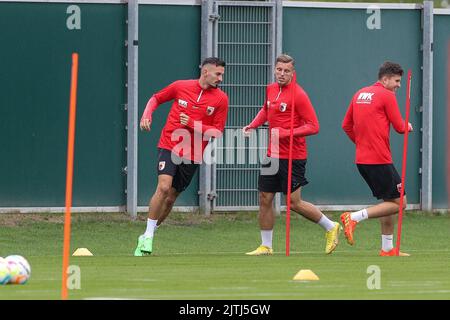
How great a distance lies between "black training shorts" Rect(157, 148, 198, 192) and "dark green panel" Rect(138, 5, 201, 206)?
458cm

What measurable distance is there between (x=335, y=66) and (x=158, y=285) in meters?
10.9

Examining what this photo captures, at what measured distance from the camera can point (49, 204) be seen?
2092 cm

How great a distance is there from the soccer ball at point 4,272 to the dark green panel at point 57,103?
8.97m

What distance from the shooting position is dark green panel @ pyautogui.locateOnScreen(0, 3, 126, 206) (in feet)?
67.6

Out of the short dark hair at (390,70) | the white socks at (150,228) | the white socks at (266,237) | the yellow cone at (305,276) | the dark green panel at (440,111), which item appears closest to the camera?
the yellow cone at (305,276)

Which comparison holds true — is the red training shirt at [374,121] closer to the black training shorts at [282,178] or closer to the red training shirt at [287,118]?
Answer: the red training shirt at [287,118]

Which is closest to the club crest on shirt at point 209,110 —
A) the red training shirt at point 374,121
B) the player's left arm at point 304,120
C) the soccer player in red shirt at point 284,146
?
the soccer player in red shirt at point 284,146

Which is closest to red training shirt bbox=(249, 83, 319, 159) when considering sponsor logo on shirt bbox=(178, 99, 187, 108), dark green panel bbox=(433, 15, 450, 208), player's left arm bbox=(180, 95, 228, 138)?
player's left arm bbox=(180, 95, 228, 138)

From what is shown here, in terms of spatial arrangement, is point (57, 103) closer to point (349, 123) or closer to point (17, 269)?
point (349, 123)

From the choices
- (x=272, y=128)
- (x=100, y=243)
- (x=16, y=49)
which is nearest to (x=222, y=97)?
(x=272, y=128)

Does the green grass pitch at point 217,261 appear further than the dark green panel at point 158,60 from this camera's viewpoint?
No

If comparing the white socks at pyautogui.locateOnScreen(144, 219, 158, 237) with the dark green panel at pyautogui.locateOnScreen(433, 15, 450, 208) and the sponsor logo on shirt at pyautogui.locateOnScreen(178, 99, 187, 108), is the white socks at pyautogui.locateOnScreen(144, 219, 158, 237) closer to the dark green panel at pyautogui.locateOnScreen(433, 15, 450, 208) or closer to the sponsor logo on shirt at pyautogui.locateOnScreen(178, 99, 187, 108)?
the sponsor logo on shirt at pyautogui.locateOnScreen(178, 99, 187, 108)

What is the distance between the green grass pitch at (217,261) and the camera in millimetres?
11383

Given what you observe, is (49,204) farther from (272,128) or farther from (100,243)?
(272,128)
